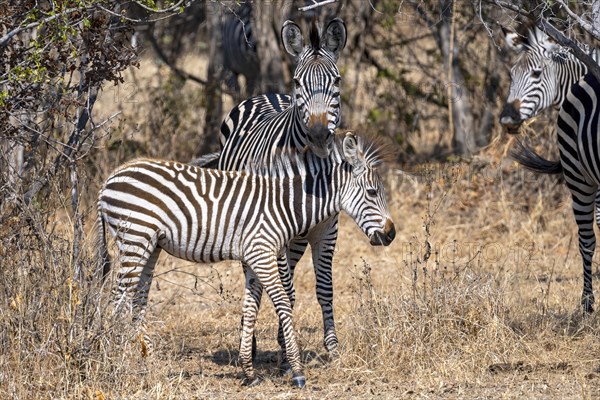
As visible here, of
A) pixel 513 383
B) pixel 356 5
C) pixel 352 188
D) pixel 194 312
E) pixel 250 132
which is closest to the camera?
pixel 513 383

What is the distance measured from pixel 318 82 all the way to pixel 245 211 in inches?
50.9

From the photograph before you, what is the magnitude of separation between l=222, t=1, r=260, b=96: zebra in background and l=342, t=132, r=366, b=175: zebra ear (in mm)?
7251

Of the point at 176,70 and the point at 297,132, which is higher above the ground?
the point at 176,70

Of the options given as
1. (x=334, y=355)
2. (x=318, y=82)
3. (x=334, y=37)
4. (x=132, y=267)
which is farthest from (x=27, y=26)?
(x=334, y=355)

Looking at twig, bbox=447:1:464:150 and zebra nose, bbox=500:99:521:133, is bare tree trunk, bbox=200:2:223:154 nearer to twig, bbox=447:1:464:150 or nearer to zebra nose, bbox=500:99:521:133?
twig, bbox=447:1:464:150

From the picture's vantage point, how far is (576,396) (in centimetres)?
565

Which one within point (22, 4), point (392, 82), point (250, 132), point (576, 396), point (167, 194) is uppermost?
point (392, 82)

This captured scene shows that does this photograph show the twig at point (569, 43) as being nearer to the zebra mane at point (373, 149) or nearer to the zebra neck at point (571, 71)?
the zebra mane at point (373, 149)

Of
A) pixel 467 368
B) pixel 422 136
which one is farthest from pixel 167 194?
pixel 422 136

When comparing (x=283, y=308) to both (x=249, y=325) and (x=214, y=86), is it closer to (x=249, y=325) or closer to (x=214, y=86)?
(x=249, y=325)

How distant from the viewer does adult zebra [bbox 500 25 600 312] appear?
7.83 metres

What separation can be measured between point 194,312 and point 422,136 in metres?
6.15

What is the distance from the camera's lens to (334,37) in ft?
24.8

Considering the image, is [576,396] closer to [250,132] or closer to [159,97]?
[250,132]
